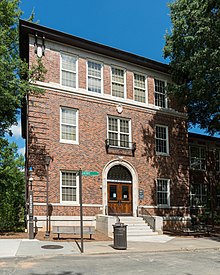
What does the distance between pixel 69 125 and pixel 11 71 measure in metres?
5.04

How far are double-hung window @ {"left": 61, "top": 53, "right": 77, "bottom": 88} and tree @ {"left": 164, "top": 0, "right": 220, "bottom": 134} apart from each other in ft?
23.7

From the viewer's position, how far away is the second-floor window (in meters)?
31.8

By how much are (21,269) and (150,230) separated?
12291 mm

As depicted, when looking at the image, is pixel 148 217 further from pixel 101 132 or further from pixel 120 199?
pixel 101 132

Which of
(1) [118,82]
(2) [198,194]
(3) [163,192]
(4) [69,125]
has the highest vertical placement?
(1) [118,82]

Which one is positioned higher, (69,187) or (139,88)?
(139,88)

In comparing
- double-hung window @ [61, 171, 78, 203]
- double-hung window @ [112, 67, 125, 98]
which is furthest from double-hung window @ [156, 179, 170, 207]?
double-hung window @ [112, 67, 125, 98]

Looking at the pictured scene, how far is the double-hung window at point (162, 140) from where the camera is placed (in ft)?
85.3

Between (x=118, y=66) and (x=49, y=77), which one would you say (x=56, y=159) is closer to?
(x=49, y=77)

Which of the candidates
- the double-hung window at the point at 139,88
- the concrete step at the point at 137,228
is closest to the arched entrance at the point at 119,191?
the concrete step at the point at 137,228

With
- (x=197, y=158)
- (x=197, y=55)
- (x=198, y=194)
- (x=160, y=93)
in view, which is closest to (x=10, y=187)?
(x=160, y=93)

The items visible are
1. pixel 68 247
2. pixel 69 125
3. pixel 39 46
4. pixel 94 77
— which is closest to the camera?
pixel 68 247

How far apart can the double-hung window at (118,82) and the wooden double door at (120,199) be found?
20.4 feet

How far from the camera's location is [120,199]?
2344 centimetres
